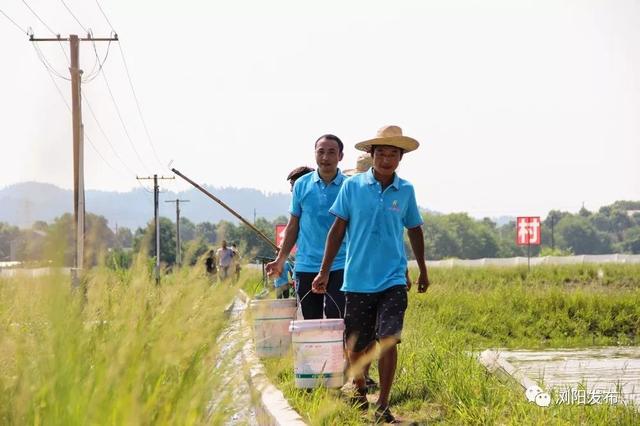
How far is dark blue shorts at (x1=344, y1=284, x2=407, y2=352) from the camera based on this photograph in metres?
6.24

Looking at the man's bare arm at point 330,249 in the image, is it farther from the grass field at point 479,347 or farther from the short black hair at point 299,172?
the short black hair at point 299,172

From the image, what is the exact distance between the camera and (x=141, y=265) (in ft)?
12.1

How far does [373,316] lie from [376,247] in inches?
18.9

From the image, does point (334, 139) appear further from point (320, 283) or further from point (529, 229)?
point (529, 229)

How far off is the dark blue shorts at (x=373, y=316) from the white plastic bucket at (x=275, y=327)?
1.27 m

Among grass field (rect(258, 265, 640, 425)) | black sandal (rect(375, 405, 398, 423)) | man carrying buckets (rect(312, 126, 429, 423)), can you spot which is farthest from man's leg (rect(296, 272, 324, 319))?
black sandal (rect(375, 405, 398, 423))

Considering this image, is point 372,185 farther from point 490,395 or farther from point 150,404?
point 150,404

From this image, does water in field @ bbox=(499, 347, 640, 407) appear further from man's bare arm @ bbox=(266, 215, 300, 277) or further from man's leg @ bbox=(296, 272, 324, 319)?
man's bare arm @ bbox=(266, 215, 300, 277)

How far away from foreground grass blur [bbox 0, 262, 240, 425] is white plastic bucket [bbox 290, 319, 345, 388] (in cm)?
282

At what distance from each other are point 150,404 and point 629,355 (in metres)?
9.65

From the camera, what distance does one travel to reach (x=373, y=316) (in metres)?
6.50

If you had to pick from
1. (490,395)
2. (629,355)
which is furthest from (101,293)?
(629,355)

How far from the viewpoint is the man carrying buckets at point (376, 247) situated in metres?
6.31

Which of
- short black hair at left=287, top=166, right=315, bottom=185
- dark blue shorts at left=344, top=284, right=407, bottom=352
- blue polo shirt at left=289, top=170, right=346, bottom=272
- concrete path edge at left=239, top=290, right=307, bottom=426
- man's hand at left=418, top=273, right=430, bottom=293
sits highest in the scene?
short black hair at left=287, top=166, right=315, bottom=185
